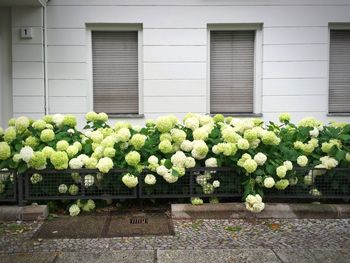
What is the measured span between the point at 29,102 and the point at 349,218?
5754 mm

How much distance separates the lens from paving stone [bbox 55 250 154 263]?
13.7 feet

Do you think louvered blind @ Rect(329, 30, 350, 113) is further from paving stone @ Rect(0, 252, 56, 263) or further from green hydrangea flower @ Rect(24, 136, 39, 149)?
paving stone @ Rect(0, 252, 56, 263)

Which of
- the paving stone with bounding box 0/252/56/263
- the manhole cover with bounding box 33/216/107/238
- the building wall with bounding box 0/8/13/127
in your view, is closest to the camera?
the paving stone with bounding box 0/252/56/263

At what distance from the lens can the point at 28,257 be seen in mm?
4250

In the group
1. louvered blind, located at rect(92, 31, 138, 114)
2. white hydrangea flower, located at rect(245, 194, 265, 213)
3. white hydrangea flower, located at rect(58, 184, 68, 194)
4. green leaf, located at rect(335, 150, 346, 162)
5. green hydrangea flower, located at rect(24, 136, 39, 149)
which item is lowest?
white hydrangea flower, located at rect(245, 194, 265, 213)

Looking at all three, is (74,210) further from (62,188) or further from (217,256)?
(217,256)

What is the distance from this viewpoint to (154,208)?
19.6ft

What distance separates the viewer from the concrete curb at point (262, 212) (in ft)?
18.1

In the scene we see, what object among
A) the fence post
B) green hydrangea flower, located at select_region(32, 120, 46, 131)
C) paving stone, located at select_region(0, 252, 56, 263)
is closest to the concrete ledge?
the fence post

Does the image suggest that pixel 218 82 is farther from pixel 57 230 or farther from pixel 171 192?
pixel 57 230

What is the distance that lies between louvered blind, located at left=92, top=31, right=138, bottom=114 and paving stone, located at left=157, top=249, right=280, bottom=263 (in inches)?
183

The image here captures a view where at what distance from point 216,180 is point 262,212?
68 centimetres

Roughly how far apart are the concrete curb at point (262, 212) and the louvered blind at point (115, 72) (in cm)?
351

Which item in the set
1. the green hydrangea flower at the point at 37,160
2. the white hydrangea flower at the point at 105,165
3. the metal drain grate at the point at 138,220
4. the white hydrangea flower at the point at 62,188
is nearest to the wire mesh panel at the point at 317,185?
the metal drain grate at the point at 138,220
